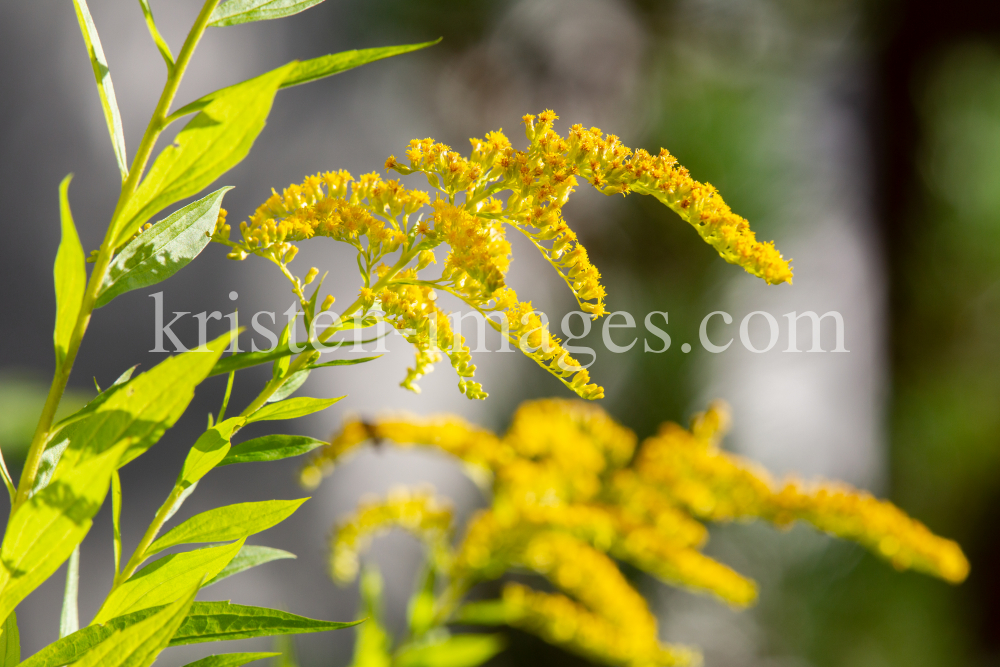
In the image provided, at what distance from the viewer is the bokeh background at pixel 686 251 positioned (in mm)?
1016

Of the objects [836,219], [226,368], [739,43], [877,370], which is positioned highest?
[739,43]

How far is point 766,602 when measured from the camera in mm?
1394

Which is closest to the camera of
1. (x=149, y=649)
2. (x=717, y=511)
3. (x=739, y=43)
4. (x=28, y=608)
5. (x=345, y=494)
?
(x=149, y=649)

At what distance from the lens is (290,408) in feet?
0.76

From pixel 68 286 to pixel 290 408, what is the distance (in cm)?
8

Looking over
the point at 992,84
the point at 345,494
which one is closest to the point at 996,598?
the point at 992,84

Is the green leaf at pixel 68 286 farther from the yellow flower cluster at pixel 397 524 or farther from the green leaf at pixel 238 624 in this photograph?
the yellow flower cluster at pixel 397 524

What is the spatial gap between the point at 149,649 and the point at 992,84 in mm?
2190

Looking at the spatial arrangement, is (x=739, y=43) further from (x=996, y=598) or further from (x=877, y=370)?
(x=996, y=598)

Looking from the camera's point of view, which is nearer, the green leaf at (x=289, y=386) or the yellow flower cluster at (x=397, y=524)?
the green leaf at (x=289, y=386)

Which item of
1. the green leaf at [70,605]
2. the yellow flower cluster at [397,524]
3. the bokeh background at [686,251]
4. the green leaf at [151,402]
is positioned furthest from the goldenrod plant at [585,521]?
the bokeh background at [686,251]

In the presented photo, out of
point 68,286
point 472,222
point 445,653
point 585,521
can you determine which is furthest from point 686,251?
point 68,286

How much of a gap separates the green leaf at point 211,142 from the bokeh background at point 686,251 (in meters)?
0.88

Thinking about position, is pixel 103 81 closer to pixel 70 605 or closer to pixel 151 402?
pixel 151 402
